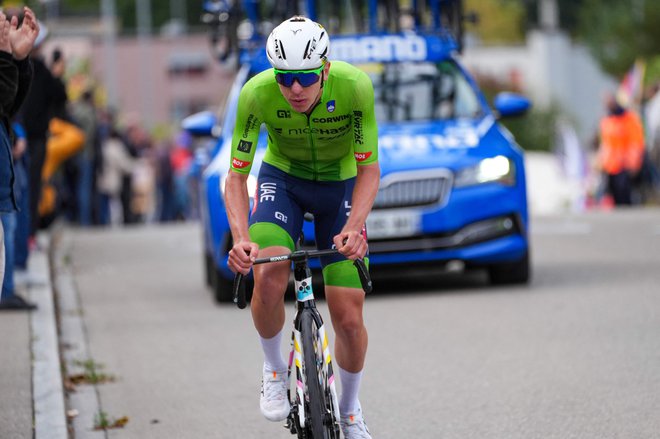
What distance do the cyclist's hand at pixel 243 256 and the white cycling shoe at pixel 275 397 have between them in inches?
33.5

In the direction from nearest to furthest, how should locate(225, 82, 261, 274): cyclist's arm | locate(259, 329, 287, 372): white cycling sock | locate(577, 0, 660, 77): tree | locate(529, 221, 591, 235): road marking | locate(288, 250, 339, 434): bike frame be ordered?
locate(288, 250, 339, 434): bike frame < locate(225, 82, 261, 274): cyclist's arm < locate(259, 329, 287, 372): white cycling sock < locate(529, 221, 591, 235): road marking < locate(577, 0, 660, 77): tree

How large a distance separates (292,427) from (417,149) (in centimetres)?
611

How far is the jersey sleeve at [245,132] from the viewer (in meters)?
6.81

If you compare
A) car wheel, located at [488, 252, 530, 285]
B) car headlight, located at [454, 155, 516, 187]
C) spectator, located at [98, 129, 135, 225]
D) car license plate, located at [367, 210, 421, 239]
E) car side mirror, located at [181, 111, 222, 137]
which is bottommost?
spectator, located at [98, 129, 135, 225]

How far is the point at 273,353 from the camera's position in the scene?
22.8 feet

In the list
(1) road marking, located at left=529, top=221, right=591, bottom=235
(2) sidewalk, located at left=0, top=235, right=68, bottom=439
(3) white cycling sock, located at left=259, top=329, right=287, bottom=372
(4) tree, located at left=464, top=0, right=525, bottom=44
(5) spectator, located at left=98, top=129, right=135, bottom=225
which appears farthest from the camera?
(4) tree, located at left=464, top=0, right=525, bottom=44

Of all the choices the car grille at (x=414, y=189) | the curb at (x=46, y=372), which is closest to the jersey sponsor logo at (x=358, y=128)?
the curb at (x=46, y=372)

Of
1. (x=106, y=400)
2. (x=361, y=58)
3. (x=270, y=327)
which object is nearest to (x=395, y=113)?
(x=361, y=58)

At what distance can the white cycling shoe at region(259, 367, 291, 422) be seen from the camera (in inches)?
271

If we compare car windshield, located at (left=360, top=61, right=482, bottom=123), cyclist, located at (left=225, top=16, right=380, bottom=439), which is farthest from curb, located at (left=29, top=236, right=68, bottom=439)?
car windshield, located at (left=360, top=61, right=482, bottom=123)

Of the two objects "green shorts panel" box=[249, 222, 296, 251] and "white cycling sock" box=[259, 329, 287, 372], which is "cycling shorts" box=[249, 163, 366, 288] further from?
"white cycling sock" box=[259, 329, 287, 372]

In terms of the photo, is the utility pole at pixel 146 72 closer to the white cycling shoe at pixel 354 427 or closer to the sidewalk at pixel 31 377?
the sidewalk at pixel 31 377

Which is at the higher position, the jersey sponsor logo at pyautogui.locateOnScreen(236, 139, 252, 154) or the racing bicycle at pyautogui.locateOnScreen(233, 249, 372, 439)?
the jersey sponsor logo at pyautogui.locateOnScreen(236, 139, 252, 154)

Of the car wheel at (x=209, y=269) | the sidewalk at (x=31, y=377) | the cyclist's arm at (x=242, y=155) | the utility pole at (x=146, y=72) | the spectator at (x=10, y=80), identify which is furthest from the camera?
the utility pole at (x=146, y=72)
